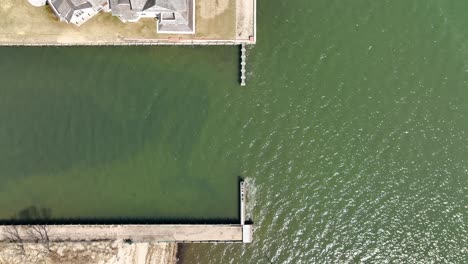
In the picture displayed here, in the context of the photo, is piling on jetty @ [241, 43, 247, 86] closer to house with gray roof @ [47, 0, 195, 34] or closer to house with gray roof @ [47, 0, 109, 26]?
house with gray roof @ [47, 0, 195, 34]

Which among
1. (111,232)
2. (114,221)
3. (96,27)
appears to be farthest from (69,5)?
(111,232)

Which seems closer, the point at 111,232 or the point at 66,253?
the point at 111,232

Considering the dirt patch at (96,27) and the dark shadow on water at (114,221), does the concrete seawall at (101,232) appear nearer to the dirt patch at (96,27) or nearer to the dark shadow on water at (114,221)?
the dark shadow on water at (114,221)

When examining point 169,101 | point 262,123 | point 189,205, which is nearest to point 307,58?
point 262,123

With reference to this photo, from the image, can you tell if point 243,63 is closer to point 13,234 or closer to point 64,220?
point 64,220

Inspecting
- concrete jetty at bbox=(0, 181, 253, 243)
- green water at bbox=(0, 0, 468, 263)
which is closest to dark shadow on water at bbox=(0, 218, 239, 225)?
concrete jetty at bbox=(0, 181, 253, 243)
